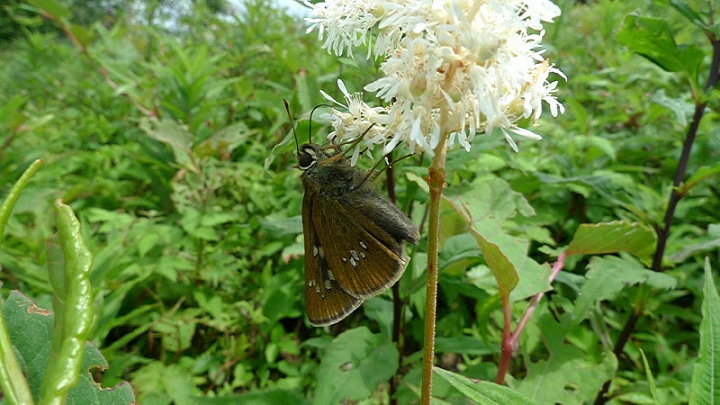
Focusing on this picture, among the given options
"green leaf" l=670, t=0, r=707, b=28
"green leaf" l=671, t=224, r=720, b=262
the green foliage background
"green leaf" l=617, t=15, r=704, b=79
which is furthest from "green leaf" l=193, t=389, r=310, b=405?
"green leaf" l=670, t=0, r=707, b=28

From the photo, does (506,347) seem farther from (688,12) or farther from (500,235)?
(688,12)

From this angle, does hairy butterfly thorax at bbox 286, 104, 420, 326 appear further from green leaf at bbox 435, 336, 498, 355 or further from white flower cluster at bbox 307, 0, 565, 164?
green leaf at bbox 435, 336, 498, 355

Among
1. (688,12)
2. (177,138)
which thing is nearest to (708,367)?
(688,12)

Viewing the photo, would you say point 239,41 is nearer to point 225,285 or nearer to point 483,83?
point 225,285

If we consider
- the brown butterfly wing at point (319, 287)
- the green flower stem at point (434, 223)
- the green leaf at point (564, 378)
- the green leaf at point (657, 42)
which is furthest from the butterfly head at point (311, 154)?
the green leaf at point (657, 42)

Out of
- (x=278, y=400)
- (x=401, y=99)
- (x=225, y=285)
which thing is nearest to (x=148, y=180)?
(x=225, y=285)
